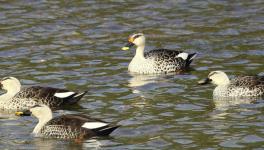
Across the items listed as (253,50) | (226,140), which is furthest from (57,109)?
(253,50)

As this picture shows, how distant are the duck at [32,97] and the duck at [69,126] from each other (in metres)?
1.98

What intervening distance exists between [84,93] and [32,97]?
1.23 m

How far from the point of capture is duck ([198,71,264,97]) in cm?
2047

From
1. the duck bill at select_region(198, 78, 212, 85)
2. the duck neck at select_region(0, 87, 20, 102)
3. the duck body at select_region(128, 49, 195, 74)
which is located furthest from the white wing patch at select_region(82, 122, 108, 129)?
the duck body at select_region(128, 49, 195, 74)

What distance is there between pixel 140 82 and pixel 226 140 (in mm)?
6236

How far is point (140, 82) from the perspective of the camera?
2262cm

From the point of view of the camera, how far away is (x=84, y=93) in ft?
65.4

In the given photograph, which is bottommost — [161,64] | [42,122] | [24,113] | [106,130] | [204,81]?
[106,130]

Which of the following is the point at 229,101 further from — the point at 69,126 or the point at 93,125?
the point at 69,126

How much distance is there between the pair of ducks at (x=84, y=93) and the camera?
57.2ft

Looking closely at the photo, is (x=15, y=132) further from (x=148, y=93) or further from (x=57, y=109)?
(x=148, y=93)

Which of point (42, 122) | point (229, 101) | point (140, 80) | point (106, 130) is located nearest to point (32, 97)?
point (42, 122)

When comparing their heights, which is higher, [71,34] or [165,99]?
[71,34]

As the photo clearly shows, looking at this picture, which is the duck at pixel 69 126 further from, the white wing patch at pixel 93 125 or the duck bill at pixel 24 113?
the duck bill at pixel 24 113
